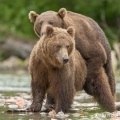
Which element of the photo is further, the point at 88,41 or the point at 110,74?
the point at 110,74

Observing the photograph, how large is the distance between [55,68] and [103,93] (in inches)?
59.6

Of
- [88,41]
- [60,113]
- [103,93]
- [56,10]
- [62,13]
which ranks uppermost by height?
[56,10]

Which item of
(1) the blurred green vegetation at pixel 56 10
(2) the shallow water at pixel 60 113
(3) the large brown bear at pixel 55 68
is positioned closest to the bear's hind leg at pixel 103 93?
(2) the shallow water at pixel 60 113

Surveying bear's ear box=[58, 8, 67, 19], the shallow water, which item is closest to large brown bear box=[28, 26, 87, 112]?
the shallow water

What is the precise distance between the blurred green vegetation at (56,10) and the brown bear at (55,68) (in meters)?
21.4

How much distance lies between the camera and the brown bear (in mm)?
8766

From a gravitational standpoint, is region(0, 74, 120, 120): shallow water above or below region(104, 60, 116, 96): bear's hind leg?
below

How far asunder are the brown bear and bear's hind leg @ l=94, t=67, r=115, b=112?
634mm

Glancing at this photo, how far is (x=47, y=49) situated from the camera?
28.8ft

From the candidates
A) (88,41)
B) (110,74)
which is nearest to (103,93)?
(110,74)

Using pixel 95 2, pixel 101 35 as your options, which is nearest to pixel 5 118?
pixel 101 35

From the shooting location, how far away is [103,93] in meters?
10.2

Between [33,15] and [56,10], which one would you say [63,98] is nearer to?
[33,15]

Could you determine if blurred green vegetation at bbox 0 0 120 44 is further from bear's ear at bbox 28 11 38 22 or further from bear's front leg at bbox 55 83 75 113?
bear's front leg at bbox 55 83 75 113
